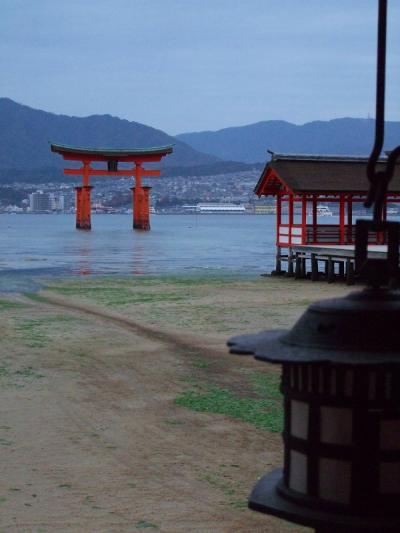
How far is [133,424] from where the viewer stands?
9383 mm

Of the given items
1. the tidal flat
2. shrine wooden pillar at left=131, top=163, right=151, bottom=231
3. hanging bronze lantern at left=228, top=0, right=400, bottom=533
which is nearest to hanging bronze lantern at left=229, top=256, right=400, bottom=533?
hanging bronze lantern at left=228, top=0, right=400, bottom=533

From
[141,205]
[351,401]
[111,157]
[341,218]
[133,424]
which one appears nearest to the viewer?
[351,401]

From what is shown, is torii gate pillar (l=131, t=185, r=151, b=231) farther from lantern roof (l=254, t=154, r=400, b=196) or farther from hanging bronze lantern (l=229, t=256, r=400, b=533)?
hanging bronze lantern (l=229, t=256, r=400, b=533)

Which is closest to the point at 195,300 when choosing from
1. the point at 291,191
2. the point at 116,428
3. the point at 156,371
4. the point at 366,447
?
the point at 291,191

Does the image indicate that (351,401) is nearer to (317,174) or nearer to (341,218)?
(341,218)

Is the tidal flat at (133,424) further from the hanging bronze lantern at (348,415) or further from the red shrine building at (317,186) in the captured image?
the red shrine building at (317,186)

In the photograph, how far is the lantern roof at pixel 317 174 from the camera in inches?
1224

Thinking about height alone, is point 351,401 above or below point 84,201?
below

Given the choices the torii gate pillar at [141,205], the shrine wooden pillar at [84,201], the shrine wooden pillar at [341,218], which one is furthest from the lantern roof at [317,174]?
the torii gate pillar at [141,205]

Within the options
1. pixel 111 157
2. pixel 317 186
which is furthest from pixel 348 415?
pixel 111 157

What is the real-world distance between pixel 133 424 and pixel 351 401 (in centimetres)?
737

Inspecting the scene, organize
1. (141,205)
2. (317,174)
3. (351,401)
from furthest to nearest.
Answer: (141,205) → (317,174) → (351,401)

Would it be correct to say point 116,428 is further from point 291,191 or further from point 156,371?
point 291,191

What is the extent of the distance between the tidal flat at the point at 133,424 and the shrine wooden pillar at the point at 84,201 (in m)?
64.6
